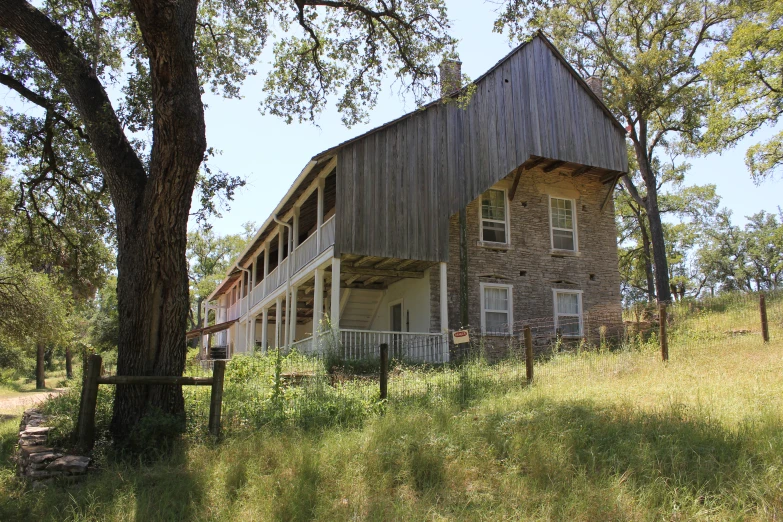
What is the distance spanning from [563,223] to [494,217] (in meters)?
2.77

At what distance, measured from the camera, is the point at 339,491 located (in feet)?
19.6

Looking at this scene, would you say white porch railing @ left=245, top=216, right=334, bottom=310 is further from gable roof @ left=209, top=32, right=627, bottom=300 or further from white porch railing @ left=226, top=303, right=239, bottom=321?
white porch railing @ left=226, top=303, right=239, bottom=321

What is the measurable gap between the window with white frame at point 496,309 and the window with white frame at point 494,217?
1.58 m

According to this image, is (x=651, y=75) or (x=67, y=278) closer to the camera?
(x=67, y=278)

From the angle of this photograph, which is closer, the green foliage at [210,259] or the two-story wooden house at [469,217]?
the two-story wooden house at [469,217]

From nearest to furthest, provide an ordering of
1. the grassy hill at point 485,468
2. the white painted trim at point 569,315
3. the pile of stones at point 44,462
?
the grassy hill at point 485,468, the pile of stones at point 44,462, the white painted trim at point 569,315

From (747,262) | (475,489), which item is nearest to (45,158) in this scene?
(475,489)

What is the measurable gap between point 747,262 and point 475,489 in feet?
170

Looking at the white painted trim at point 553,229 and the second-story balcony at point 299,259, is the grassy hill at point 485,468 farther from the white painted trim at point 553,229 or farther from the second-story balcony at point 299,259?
the white painted trim at point 553,229

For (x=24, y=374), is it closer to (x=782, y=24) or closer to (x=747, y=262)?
(x=782, y=24)

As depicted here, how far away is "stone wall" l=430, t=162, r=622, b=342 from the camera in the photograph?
719 inches

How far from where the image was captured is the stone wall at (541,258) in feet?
59.9

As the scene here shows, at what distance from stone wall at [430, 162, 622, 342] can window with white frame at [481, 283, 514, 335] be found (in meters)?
0.19

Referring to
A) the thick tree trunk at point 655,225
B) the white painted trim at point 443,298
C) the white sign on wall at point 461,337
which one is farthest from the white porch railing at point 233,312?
the white sign on wall at point 461,337
